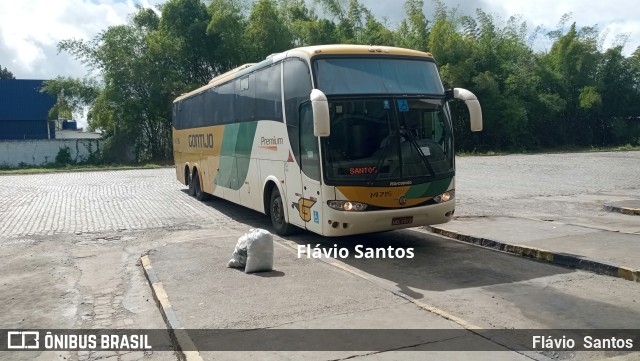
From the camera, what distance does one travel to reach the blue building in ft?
151

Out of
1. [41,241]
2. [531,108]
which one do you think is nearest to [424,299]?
[41,241]

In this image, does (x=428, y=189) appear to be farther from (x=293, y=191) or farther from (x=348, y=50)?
(x=348, y=50)

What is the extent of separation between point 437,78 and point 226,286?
4.96 metres

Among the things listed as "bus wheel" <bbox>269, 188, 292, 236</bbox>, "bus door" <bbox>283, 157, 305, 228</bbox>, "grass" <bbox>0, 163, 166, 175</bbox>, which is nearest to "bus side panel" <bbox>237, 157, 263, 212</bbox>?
"bus wheel" <bbox>269, 188, 292, 236</bbox>

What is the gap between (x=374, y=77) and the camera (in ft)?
30.0

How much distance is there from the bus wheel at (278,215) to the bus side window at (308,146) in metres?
1.66

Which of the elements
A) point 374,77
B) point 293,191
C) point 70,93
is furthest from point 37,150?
point 374,77

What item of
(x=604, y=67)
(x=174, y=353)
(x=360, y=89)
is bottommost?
(x=174, y=353)

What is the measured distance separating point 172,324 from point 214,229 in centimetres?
651

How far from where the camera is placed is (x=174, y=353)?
5531mm

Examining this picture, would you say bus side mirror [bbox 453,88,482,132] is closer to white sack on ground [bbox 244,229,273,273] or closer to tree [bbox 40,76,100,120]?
white sack on ground [bbox 244,229,273,273]

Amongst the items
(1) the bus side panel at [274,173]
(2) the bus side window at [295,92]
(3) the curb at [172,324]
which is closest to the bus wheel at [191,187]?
(1) the bus side panel at [274,173]

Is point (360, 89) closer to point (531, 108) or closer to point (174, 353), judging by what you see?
point (174, 353)

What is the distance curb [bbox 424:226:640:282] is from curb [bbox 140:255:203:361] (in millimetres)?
5396
